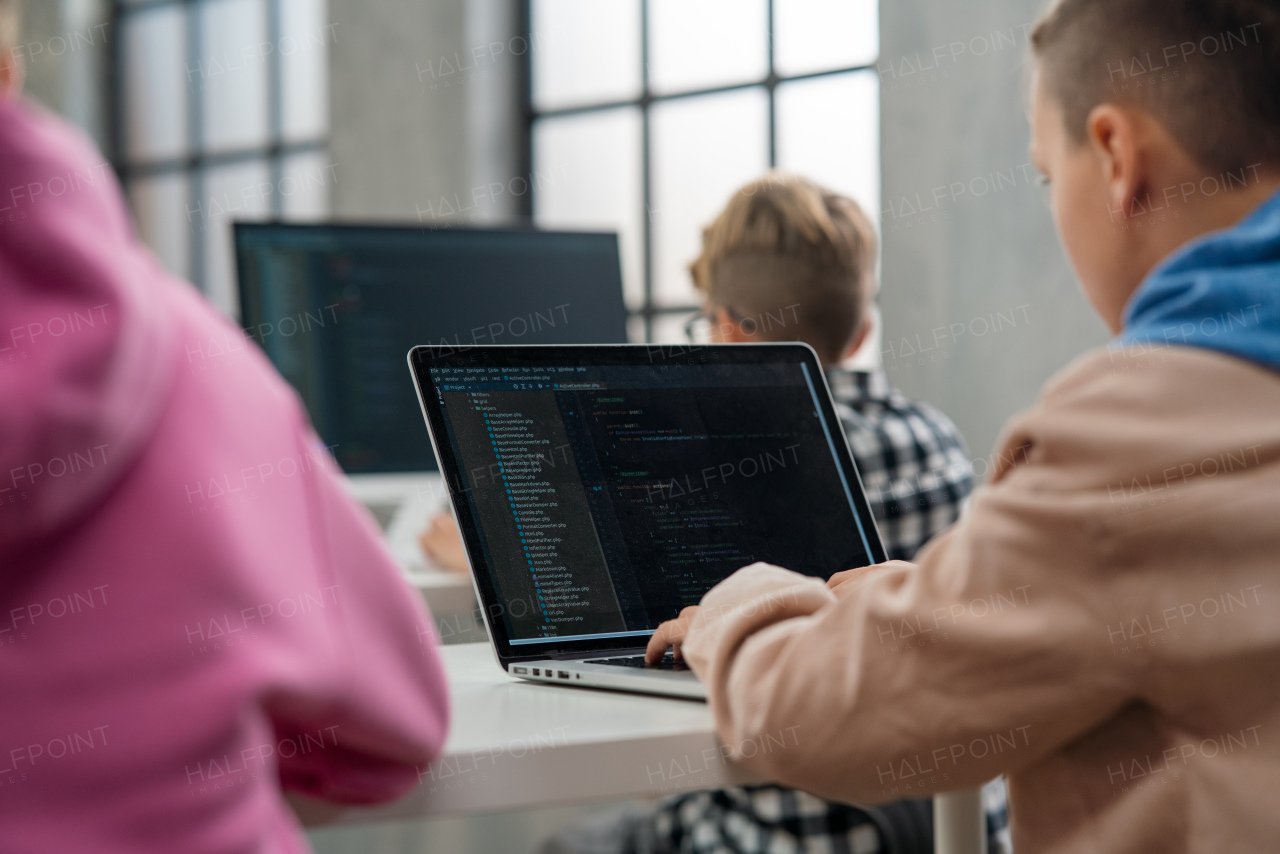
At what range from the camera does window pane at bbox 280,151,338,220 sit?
139 inches

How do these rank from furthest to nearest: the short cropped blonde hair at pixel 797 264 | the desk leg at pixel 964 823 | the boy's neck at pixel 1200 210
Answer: the short cropped blonde hair at pixel 797 264 < the desk leg at pixel 964 823 < the boy's neck at pixel 1200 210

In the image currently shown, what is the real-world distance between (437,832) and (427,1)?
2.12 metres

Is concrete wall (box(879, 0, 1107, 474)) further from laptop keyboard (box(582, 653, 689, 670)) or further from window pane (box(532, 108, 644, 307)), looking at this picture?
laptop keyboard (box(582, 653, 689, 670))

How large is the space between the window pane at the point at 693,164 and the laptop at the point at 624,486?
6.07 feet

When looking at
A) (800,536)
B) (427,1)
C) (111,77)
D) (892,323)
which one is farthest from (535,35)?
(800,536)

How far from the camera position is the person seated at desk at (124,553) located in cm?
41

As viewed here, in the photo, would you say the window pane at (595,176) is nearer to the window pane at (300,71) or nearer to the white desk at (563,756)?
the window pane at (300,71)

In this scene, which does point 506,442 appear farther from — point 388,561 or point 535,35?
point 535,35

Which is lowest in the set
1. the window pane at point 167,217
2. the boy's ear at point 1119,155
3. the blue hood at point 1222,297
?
the blue hood at point 1222,297

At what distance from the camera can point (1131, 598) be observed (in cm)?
60

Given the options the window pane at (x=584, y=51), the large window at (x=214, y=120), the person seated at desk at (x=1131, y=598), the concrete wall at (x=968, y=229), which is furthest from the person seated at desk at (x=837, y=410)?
the large window at (x=214, y=120)

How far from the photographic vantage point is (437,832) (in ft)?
8.13

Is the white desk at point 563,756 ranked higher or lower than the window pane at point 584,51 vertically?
lower

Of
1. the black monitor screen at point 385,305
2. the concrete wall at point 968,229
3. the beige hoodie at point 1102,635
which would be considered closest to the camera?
the beige hoodie at point 1102,635
